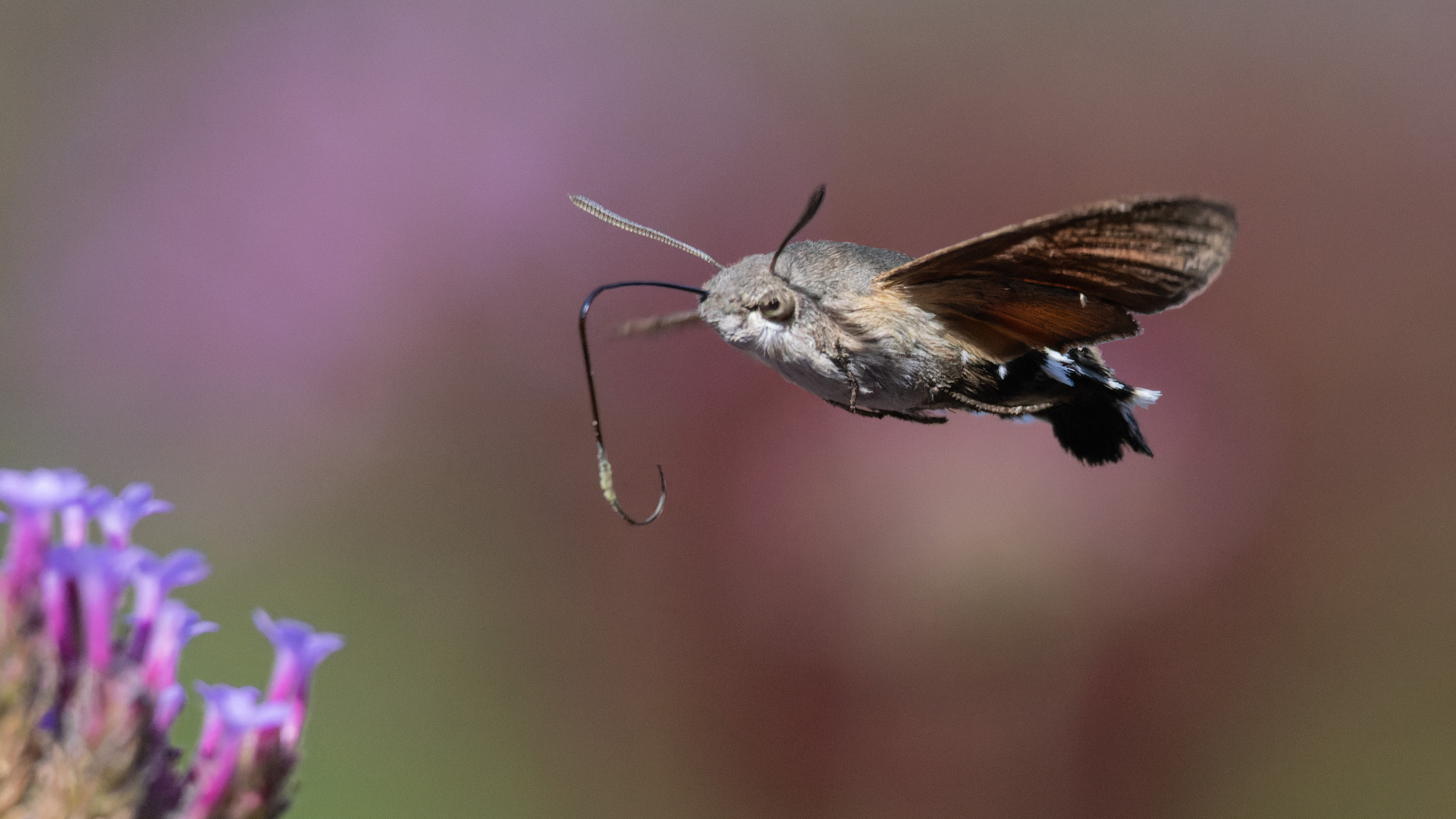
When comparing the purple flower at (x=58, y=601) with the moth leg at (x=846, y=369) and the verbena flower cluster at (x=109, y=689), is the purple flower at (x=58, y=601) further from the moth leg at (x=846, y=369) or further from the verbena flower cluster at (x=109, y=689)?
the moth leg at (x=846, y=369)

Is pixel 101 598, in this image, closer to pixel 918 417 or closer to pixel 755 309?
pixel 755 309

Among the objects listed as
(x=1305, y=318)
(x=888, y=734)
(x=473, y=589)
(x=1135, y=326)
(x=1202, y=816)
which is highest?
(x=1305, y=318)

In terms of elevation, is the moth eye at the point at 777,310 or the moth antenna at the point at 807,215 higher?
the moth antenna at the point at 807,215

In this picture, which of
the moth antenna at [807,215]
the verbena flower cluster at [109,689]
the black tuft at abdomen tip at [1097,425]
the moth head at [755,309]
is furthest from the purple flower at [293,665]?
the black tuft at abdomen tip at [1097,425]

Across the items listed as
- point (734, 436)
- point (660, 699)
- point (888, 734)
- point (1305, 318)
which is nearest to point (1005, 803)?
point (888, 734)

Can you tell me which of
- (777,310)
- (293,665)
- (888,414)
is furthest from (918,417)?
(293,665)

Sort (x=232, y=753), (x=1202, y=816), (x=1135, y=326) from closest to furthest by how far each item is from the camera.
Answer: (x=232, y=753) → (x=1135, y=326) → (x=1202, y=816)

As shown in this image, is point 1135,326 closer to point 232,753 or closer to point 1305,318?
point 232,753
